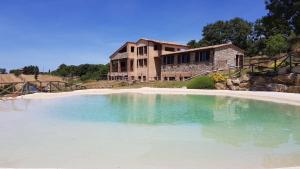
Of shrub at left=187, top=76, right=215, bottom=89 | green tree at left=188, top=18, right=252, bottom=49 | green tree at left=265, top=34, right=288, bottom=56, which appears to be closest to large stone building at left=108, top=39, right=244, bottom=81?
green tree at left=265, top=34, right=288, bottom=56

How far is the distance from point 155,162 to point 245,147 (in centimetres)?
289

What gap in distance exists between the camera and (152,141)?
30.7 ft

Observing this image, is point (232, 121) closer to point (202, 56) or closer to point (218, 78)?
point (218, 78)

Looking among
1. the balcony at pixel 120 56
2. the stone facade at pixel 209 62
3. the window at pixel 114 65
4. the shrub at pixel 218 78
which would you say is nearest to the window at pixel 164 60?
the stone facade at pixel 209 62

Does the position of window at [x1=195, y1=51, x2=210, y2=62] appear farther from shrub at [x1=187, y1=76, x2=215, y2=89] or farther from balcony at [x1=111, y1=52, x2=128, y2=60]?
balcony at [x1=111, y1=52, x2=128, y2=60]

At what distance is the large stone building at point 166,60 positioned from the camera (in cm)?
3888

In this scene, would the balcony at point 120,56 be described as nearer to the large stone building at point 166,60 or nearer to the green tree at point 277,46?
the large stone building at point 166,60

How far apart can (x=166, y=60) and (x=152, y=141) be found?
3767cm

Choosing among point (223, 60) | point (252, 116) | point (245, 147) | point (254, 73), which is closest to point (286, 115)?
point (252, 116)

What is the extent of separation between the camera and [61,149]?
8312mm

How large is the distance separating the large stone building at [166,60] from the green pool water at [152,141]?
24039 mm

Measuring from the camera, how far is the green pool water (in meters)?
7.10

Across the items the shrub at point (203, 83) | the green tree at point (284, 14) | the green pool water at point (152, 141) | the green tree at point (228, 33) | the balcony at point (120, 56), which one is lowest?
the green pool water at point (152, 141)

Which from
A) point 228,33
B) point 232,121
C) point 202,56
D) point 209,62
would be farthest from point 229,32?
point 232,121
